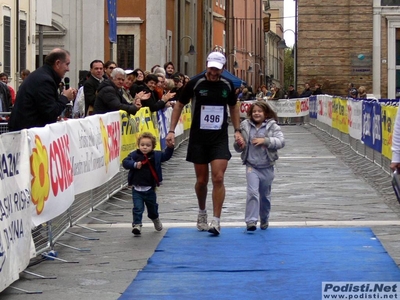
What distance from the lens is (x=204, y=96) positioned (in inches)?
441

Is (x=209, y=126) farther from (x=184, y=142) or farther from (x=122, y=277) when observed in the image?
(x=184, y=142)

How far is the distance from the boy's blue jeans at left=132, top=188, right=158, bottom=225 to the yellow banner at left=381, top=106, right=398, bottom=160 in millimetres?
6383

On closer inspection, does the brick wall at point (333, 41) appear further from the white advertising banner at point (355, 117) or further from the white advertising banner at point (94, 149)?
the white advertising banner at point (94, 149)

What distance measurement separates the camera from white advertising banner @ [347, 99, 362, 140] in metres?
22.8

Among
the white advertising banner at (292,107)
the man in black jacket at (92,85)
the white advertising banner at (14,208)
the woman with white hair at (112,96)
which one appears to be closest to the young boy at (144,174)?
the white advertising banner at (14,208)

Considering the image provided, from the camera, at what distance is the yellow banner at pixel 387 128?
16906mm

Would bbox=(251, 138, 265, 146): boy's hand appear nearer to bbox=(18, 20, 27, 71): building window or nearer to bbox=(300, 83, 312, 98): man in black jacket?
bbox=(18, 20, 27, 71): building window

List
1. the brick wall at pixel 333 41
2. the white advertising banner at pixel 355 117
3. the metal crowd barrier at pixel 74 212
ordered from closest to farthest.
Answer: the metal crowd barrier at pixel 74 212
the white advertising banner at pixel 355 117
the brick wall at pixel 333 41

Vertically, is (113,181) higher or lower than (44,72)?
lower

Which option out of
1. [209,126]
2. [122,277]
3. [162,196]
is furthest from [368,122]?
[122,277]

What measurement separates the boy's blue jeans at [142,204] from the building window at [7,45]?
17.3 m

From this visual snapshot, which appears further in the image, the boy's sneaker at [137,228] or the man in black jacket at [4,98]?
the man in black jacket at [4,98]


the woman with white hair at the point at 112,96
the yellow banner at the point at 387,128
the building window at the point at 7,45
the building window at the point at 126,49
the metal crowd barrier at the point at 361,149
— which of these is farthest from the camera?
the building window at the point at 126,49

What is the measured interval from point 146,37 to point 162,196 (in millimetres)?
32829
